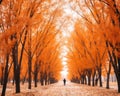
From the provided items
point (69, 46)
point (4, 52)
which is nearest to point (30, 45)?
point (4, 52)

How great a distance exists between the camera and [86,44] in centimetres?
3388

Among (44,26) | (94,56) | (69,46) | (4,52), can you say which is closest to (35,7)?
(4,52)

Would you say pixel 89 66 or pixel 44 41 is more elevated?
pixel 44 41

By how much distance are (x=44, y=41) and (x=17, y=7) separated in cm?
1234

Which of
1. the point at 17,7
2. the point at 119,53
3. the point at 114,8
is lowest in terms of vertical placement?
the point at 119,53

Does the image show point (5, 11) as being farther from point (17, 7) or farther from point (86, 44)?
point (86, 44)

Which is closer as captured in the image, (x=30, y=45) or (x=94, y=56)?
(x=30, y=45)

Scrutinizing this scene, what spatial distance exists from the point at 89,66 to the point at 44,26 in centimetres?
984

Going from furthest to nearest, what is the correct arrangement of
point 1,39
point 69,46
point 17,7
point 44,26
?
point 69,46 → point 44,26 → point 17,7 → point 1,39

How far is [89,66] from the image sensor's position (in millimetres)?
33094

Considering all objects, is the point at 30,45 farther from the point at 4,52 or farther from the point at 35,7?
the point at 4,52

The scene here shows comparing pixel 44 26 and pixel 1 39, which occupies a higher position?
pixel 44 26

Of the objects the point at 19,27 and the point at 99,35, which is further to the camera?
the point at 99,35

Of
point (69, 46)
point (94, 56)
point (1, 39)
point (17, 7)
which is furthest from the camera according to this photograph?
point (69, 46)
